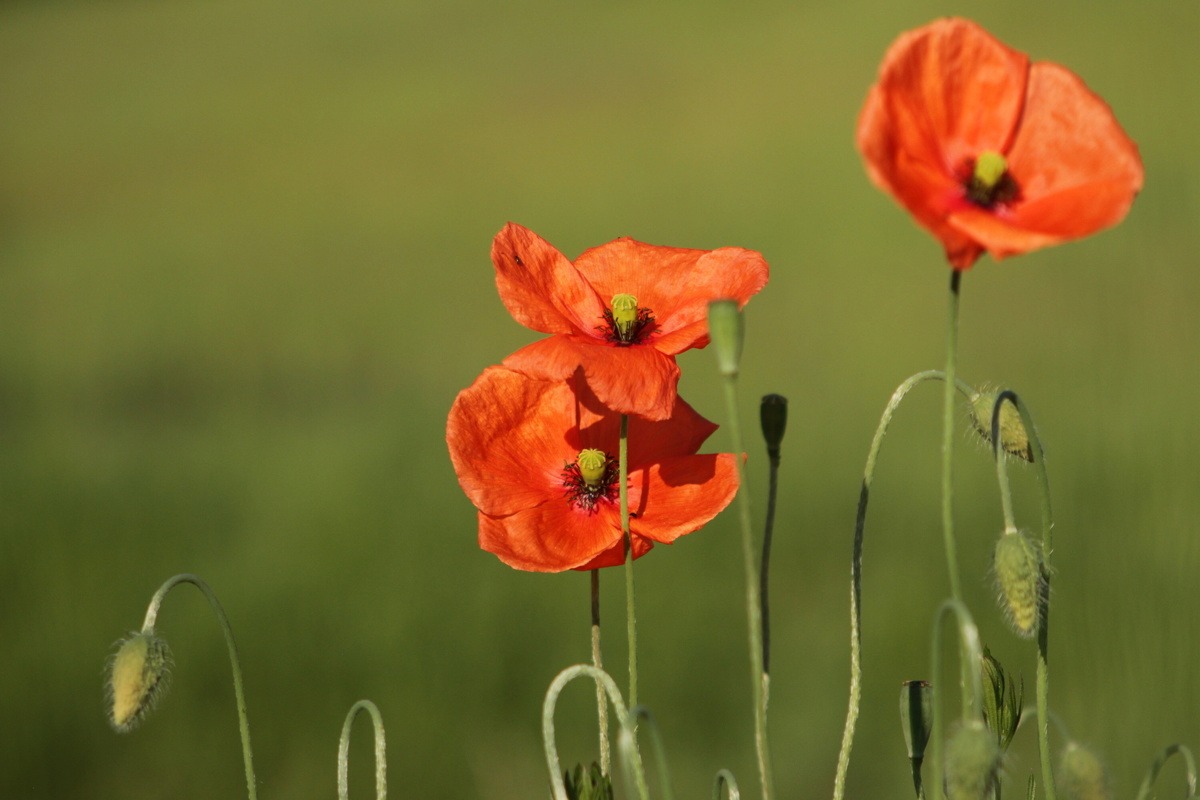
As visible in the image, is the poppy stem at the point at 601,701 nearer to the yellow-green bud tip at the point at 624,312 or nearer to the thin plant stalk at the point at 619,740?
the thin plant stalk at the point at 619,740

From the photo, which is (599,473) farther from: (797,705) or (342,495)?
(342,495)

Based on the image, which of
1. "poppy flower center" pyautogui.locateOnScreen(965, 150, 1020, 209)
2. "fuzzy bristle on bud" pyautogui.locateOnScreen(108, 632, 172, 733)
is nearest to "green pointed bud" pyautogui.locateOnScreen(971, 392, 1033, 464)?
"poppy flower center" pyautogui.locateOnScreen(965, 150, 1020, 209)

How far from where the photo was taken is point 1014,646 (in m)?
2.58

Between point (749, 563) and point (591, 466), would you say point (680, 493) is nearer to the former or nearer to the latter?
point (591, 466)

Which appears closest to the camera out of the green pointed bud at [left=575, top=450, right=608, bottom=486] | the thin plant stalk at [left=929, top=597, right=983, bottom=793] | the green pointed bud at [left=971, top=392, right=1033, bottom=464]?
the thin plant stalk at [left=929, top=597, right=983, bottom=793]

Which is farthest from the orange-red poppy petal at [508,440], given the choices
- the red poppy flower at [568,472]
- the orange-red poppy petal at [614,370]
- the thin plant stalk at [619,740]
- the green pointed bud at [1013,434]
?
the green pointed bud at [1013,434]

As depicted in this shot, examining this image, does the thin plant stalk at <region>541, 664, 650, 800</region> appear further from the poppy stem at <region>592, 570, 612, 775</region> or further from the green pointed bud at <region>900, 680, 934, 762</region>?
the green pointed bud at <region>900, 680, 934, 762</region>

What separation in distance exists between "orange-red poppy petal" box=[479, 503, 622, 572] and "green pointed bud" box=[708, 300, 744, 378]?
0.85ft

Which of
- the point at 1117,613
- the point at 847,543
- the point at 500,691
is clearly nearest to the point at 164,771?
the point at 500,691

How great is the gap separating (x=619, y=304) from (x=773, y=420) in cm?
18

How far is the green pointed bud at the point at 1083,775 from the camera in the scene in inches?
33.0

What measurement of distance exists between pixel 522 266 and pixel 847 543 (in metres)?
1.96

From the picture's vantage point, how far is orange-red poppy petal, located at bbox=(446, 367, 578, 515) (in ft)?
3.32

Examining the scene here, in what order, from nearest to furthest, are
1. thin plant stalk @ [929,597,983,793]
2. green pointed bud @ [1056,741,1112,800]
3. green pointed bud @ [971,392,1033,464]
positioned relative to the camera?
thin plant stalk @ [929,597,983,793] → green pointed bud @ [1056,741,1112,800] → green pointed bud @ [971,392,1033,464]
